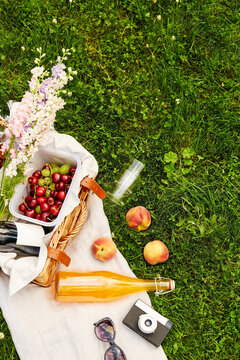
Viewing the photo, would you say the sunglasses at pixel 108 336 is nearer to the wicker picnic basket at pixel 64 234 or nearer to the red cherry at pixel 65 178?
the wicker picnic basket at pixel 64 234

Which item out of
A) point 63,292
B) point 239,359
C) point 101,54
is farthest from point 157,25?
point 239,359

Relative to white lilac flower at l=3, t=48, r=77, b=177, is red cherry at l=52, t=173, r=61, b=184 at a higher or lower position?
lower

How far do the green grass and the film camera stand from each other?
244 mm

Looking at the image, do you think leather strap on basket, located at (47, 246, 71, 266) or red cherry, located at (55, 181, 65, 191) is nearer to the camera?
leather strap on basket, located at (47, 246, 71, 266)

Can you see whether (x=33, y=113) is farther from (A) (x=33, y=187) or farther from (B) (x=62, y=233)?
(B) (x=62, y=233)

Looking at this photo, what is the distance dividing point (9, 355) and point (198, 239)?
180cm

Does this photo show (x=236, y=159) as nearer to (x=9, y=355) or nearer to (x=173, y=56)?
(x=173, y=56)

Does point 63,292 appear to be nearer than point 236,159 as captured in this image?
Yes

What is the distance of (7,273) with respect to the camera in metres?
2.32

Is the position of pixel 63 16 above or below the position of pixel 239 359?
above

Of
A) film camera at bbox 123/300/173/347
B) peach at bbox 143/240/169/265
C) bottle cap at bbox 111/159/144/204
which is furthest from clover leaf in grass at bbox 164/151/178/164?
film camera at bbox 123/300/173/347

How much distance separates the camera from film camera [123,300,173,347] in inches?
102

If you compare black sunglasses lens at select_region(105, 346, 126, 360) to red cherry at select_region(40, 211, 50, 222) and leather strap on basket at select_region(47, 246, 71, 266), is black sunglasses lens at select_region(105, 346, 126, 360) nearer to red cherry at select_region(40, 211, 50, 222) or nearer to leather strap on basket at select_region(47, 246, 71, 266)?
leather strap on basket at select_region(47, 246, 71, 266)

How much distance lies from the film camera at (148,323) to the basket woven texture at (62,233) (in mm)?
655
